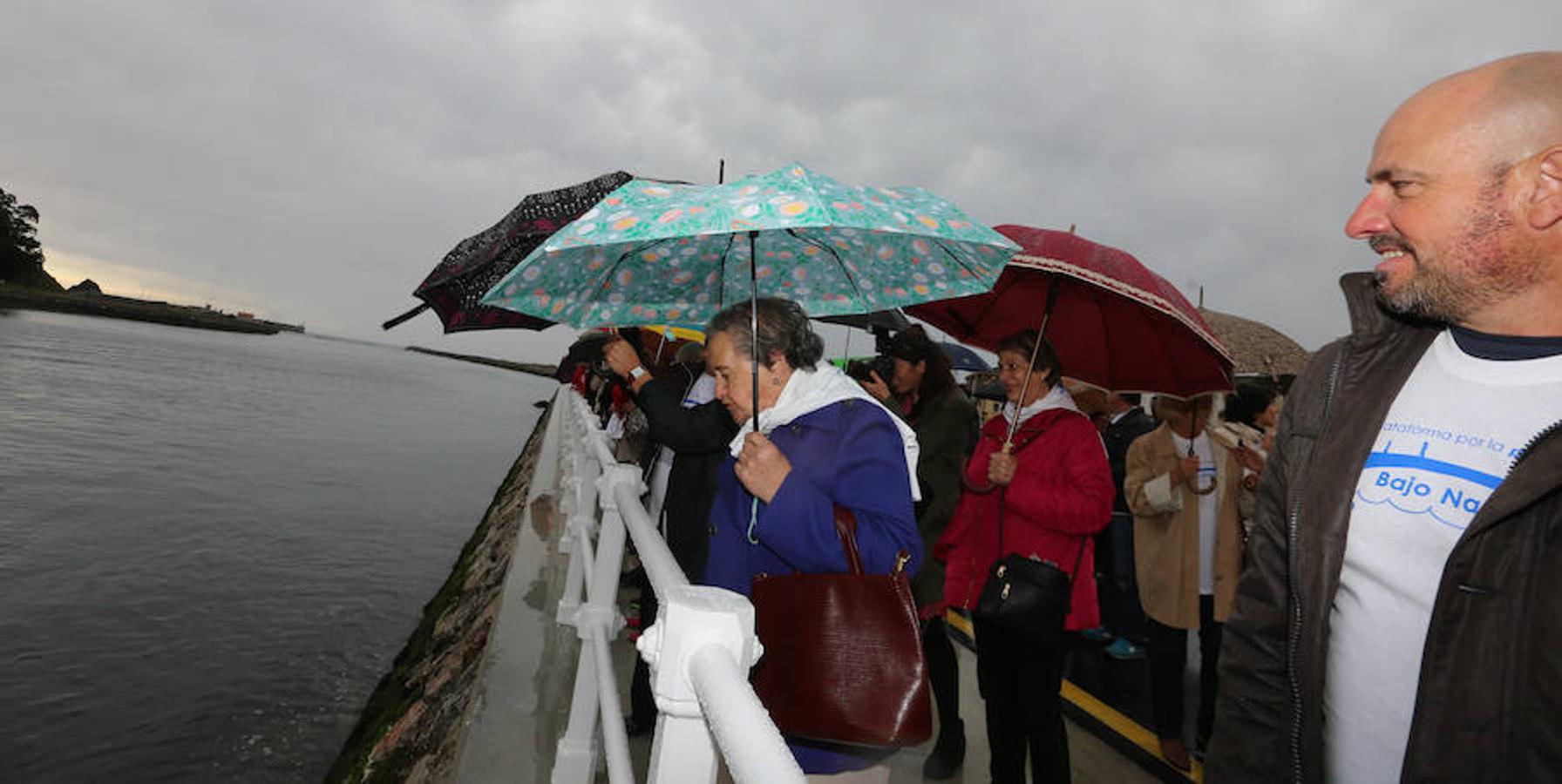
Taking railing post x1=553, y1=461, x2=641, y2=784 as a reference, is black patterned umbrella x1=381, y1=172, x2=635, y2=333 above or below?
above

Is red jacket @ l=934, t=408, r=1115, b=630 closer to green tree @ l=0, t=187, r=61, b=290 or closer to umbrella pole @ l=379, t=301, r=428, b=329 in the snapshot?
umbrella pole @ l=379, t=301, r=428, b=329

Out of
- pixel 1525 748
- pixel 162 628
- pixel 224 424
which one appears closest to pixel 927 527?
pixel 1525 748

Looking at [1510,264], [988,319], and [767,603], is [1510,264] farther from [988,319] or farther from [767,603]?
[988,319]

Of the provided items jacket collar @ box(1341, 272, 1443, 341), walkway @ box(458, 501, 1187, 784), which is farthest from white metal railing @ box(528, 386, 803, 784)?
jacket collar @ box(1341, 272, 1443, 341)

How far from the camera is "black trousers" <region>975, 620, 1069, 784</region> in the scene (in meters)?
2.48

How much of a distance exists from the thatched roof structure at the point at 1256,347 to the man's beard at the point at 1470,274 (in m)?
2.02

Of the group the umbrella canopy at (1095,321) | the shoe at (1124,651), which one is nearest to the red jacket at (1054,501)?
the umbrella canopy at (1095,321)

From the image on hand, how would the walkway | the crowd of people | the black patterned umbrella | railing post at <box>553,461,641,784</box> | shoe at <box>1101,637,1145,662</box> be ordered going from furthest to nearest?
shoe at <box>1101,637,1145,662</box> < the black patterned umbrella < the walkway < railing post at <box>553,461,641,784</box> < the crowd of people

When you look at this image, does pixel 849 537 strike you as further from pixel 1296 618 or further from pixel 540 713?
pixel 540 713

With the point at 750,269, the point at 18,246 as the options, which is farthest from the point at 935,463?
the point at 18,246

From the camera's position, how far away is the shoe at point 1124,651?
5.37 meters

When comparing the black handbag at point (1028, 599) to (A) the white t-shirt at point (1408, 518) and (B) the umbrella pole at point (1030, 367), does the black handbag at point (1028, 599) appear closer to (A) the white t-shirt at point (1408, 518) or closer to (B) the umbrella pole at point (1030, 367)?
(B) the umbrella pole at point (1030, 367)

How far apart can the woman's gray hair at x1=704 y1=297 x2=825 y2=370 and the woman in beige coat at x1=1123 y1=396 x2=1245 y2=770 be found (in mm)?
2741

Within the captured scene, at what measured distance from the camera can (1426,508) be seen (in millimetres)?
1255
